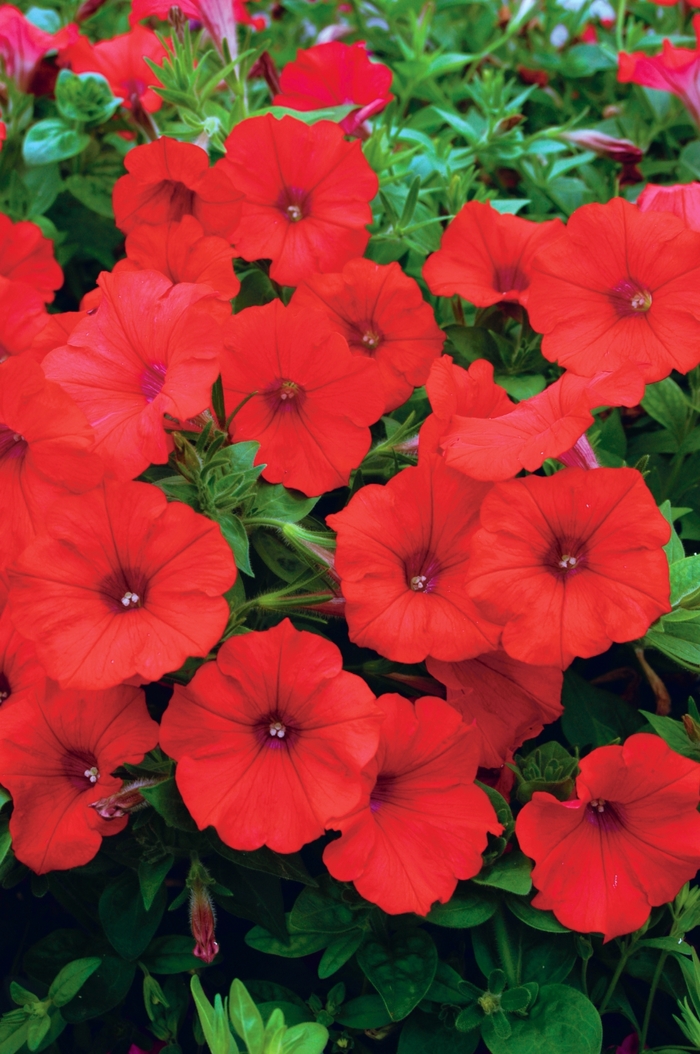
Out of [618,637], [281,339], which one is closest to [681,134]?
[281,339]

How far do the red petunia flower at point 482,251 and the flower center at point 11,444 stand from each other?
1.51ft

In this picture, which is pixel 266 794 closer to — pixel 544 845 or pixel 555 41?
pixel 544 845

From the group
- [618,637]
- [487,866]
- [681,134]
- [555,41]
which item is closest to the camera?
[618,637]

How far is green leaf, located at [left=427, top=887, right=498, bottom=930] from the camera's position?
77 cm

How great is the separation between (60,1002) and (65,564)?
15.7 inches

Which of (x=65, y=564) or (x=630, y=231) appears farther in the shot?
(x=630, y=231)

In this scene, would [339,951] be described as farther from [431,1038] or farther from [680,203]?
[680,203]

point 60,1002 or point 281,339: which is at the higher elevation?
point 281,339

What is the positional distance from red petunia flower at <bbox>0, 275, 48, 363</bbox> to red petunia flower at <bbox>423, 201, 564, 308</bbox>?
426 mm

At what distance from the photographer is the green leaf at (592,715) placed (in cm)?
94

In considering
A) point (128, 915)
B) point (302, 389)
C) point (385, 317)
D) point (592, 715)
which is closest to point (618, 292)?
point (385, 317)

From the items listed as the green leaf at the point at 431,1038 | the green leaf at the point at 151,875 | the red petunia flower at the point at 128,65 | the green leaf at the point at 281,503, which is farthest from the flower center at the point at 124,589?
the red petunia flower at the point at 128,65

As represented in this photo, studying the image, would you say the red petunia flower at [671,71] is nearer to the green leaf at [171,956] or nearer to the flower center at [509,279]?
the flower center at [509,279]

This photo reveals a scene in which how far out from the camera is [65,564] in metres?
0.72
